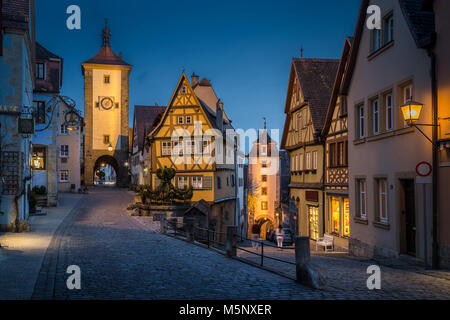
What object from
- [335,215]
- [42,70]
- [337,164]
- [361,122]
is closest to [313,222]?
[335,215]

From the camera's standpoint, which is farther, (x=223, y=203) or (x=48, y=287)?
(x=223, y=203)

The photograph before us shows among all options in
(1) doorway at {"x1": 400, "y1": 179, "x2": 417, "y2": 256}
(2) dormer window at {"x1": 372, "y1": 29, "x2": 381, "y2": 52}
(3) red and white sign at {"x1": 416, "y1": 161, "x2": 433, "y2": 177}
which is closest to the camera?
(3) red and white sign at {"x1": 416, "y1": 161, "x2": 433, "y2": 177}

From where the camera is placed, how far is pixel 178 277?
9.82 m

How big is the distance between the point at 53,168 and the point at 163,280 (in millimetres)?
24857

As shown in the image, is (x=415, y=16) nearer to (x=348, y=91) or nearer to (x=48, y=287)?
(x=348, y=91)

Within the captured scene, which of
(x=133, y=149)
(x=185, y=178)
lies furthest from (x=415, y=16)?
(x=133, y=149)

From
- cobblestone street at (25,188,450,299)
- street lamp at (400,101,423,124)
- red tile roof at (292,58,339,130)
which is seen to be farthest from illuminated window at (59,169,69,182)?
street lamp at (400,101,423,124)

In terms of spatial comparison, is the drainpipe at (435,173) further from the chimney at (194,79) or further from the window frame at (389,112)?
the chimney at (194,79)

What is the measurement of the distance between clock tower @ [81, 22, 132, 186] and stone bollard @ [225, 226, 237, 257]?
45137 mm

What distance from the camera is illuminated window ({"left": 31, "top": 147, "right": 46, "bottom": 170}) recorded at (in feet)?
105

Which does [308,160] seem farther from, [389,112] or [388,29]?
[388,29]

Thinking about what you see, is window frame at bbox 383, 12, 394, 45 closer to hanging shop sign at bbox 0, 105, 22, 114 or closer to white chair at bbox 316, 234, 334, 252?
white chair at bbox 316, 234, 334, 252

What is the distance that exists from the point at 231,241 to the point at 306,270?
4895 millimetres

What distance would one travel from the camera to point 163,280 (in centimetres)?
942
